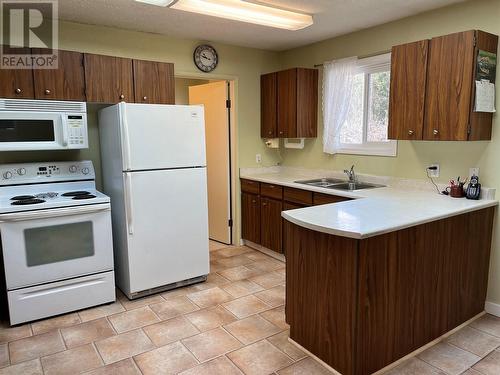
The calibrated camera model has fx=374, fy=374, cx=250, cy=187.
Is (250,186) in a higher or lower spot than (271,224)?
higher

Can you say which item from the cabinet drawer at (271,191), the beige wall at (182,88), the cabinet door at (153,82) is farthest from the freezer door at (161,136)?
the beige wall at (182,88)

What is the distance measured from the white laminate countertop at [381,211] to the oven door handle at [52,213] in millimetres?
1557

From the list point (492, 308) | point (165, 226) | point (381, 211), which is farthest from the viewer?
point (165, 226)

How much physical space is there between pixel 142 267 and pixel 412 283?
7.03 feet

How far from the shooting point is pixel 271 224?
4215 mm

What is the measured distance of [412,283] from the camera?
227 cm

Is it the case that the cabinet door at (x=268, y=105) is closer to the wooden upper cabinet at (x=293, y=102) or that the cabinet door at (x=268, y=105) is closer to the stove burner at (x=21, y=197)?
the wooden upper cabinet at (x=293, y=102)

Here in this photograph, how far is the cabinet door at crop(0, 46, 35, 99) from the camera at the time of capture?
2.85 metres

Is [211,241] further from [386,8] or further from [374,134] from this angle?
[386,8]

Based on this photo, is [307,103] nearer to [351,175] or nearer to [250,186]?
[351,175]

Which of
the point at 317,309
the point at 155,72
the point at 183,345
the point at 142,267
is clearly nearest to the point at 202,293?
the point at 142,267

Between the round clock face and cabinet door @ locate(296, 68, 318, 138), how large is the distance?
962 millimetres

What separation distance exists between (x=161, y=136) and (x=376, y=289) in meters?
2.10

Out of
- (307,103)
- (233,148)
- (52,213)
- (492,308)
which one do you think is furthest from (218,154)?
(492,308)
